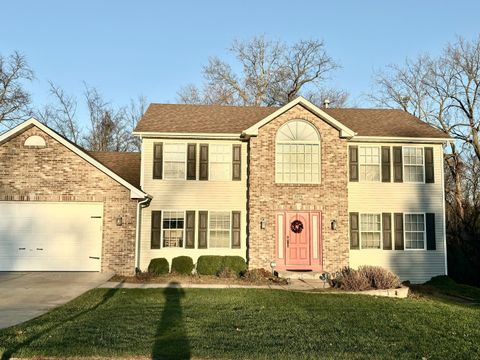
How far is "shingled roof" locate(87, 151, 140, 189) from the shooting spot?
19.2 metres

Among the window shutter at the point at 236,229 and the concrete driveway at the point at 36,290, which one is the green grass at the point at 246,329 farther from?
the window shutter at the point at 236,229

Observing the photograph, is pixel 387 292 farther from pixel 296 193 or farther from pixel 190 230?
pixel 190 230

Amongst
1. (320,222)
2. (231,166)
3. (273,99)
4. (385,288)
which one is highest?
(273,99)

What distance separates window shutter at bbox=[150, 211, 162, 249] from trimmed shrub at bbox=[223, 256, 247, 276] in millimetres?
2714

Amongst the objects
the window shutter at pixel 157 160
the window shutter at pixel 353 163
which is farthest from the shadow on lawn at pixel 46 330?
the window shutter at pixel 353 163

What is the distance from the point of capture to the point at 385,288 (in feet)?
42.5

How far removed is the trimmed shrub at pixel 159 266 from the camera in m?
15.9

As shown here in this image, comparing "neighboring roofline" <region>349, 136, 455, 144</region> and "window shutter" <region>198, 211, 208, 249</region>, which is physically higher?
"neighboring roofline" <region>349, 136, 455, 144</region>

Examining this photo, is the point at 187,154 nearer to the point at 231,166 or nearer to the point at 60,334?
the point at 231,166

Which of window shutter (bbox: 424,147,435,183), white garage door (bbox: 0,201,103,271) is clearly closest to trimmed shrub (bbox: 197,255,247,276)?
white garage door (bbox: 0,201,103,271)

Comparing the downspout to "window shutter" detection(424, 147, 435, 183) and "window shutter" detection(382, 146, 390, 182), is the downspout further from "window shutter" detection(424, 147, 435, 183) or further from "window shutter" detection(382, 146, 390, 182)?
"window shutter" detection(424, 147, 435, 183)

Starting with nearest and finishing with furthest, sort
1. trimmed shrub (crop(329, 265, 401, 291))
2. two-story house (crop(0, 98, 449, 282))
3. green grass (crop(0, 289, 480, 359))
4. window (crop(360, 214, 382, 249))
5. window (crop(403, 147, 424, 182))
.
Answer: green grass (crop(0, 289, 480, 359)) < trimmed shrub (crop(329, 265, 401, 291)) < two-story house (crop(0, 98, 449, 282)) < window (crop(360, 214, 382, 249)) < window (crop(403, 147, 424, 182))

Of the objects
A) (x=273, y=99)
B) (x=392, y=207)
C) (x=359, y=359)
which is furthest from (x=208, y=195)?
(x=273, y=99)

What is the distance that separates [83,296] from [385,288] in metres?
8.50
